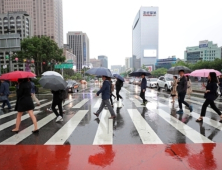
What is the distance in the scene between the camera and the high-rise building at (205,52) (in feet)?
452

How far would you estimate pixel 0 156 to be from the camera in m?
4.24

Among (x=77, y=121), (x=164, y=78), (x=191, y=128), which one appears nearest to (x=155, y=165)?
(x=191, y=128)

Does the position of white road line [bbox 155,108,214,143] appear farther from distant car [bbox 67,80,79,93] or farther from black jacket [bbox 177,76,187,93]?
distant car [bbox 67,80,79,93]

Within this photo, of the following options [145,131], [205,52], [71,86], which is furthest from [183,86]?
[205,52]

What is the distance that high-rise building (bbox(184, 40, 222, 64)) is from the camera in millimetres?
137750

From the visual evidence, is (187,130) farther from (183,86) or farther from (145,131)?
(183,86)

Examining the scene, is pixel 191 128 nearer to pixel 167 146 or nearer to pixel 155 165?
pixel 167 146

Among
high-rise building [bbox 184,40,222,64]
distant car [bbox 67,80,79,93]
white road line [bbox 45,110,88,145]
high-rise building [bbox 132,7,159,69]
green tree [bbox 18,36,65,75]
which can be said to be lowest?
white road line [bbox 45,110,88,145]

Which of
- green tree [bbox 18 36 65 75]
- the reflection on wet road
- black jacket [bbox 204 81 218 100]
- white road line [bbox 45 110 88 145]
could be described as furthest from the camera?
green tree [bbox 18 36 65 75]

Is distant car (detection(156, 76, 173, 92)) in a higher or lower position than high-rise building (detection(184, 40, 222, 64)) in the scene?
lower

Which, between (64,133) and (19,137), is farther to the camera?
(64,133)

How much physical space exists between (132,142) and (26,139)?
3.00 meters

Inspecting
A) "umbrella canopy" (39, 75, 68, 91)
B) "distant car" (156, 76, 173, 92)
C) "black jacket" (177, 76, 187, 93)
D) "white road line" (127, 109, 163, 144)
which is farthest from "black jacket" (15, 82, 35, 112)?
"distant car" (156, 76, 173, 92)

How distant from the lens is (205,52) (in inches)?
5600
